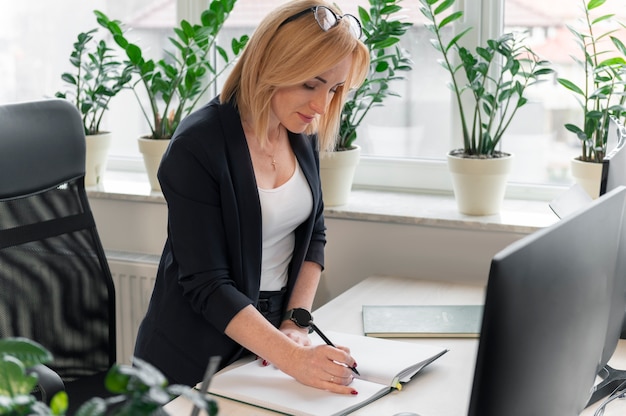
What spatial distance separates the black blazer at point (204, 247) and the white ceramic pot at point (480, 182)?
74 cm

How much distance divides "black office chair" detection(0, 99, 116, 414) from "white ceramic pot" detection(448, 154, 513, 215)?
2.95 ft

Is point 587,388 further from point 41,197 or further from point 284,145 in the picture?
point 41,197

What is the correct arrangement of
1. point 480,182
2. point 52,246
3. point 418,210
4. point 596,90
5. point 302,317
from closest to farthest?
point 302,317 → point 52,246 → point 596,90 → point 480,182 → point 418,210

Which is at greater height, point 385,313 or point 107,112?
point 107,112

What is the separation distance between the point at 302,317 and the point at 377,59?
0.86m

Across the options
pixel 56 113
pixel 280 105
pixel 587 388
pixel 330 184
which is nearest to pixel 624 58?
pixel 330 184

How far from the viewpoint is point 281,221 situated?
5.69 ft

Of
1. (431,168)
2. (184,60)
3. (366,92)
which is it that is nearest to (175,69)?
(184,60)

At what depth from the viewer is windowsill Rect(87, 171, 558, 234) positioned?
7.07ft

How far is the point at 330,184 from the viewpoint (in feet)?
7.55

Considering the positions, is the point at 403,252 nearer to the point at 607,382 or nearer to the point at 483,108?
the point at 483,108

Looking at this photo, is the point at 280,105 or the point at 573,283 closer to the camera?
the point at 573,283

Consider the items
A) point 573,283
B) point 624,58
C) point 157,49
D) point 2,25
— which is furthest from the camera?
point 2,25

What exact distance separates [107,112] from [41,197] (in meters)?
1.11
